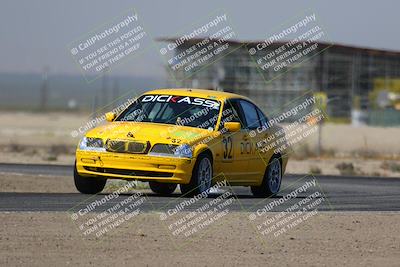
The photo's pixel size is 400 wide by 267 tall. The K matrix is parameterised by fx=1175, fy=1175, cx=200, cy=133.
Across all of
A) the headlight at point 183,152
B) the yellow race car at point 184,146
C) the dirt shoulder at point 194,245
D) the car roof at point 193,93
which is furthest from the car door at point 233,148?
the dirt shoulder at point 194,245

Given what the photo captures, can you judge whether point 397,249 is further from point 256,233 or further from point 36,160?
point 36,160

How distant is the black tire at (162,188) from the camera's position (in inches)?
750

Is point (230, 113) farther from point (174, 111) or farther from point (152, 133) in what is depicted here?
point (152, 133)

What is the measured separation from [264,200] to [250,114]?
175 cm

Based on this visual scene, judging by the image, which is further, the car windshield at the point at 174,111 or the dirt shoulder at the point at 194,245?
the car windshield at the point at 174,111

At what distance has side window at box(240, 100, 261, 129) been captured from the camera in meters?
18.9

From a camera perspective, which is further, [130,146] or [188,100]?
[188,100]

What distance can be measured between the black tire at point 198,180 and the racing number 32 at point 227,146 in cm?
46

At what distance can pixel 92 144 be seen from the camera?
17.2 meters

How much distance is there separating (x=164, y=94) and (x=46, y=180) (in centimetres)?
535

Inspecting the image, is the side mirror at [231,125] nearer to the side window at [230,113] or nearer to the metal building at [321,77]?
the side window at [230,113]

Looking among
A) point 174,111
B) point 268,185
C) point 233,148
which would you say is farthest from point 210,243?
point 268,185

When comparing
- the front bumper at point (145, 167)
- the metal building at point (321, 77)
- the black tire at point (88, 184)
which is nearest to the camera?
the front bumper at point (145, 167)

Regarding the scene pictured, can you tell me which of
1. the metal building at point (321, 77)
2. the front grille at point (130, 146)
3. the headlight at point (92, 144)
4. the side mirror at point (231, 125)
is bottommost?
the metal building at point (321, 77)
